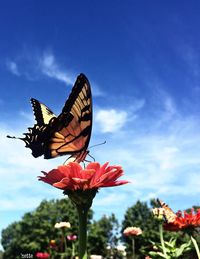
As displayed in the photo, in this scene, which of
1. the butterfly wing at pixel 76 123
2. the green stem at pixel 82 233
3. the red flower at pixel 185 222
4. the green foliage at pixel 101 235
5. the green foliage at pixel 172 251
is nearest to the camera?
the green stem at pixel 82 233

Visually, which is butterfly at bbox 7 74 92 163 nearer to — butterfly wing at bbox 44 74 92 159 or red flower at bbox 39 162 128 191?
butterfly wing at bbox 44 74 92 159

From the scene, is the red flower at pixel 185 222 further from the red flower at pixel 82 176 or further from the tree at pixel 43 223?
the tree at pixel 43 223

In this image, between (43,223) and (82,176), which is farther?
(43,223)

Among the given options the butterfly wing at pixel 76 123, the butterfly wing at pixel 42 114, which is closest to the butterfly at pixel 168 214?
the butterfly wing at pixel 76 123

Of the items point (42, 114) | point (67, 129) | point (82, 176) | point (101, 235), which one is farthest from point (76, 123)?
point (101, 235)

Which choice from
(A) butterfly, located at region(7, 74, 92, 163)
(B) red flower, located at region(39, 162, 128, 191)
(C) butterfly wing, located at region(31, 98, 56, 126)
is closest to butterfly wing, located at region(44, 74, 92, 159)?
(A) butterfly, located at region(7, 74, 92, 163)

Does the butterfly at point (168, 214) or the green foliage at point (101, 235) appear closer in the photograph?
the butterfly at point (168, 214)

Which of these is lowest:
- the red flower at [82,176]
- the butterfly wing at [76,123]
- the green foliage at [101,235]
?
the red flower at [82,176]

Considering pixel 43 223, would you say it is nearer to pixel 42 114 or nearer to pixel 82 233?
pixel 42 114
